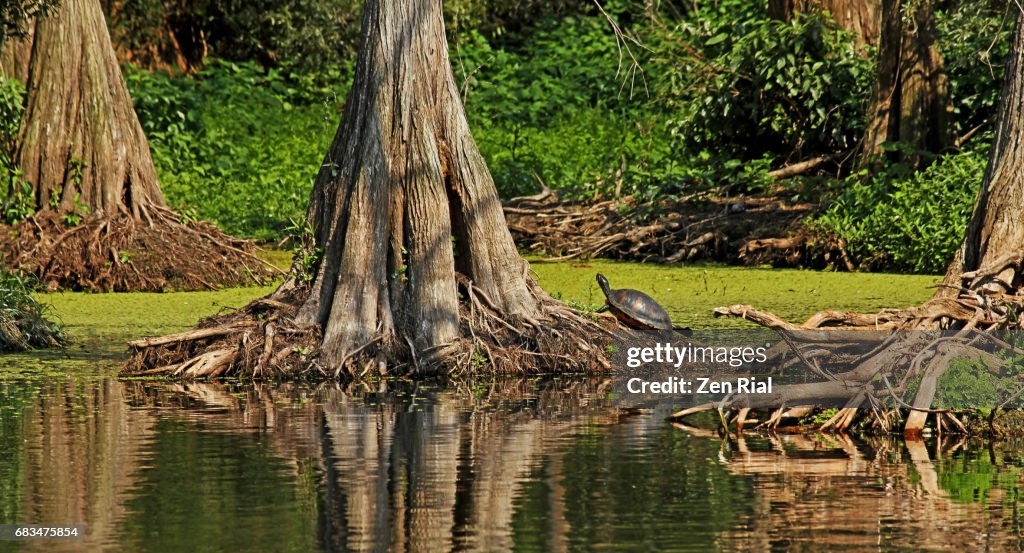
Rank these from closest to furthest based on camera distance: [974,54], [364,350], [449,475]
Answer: [449,475] < [364,350] < [974,54]

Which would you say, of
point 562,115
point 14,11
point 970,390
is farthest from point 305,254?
point 562,115

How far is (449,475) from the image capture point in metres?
7.39

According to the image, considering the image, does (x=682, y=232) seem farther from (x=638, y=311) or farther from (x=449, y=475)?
(x=449, y=475)

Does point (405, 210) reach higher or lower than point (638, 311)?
higher

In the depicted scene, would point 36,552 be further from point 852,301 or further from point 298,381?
point 852,301

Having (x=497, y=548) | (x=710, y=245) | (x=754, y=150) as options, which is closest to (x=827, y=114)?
(x=754, y=150)

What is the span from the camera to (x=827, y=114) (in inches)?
750

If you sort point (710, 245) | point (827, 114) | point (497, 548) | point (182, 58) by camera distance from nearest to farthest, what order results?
1. point (497, 548)
2. point (710, 245)
3. point (827, 114)
4. point (182, 58)

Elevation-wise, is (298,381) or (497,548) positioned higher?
(298,381)

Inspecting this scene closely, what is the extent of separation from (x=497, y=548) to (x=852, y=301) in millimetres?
8432

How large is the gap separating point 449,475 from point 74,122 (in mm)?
9516

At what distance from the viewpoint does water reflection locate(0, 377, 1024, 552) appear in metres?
6.18

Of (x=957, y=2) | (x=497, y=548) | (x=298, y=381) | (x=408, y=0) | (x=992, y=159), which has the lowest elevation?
(x=497, y=548)

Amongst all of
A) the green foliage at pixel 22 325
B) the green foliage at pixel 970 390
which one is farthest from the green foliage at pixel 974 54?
the green foliage at pixel 22 325
